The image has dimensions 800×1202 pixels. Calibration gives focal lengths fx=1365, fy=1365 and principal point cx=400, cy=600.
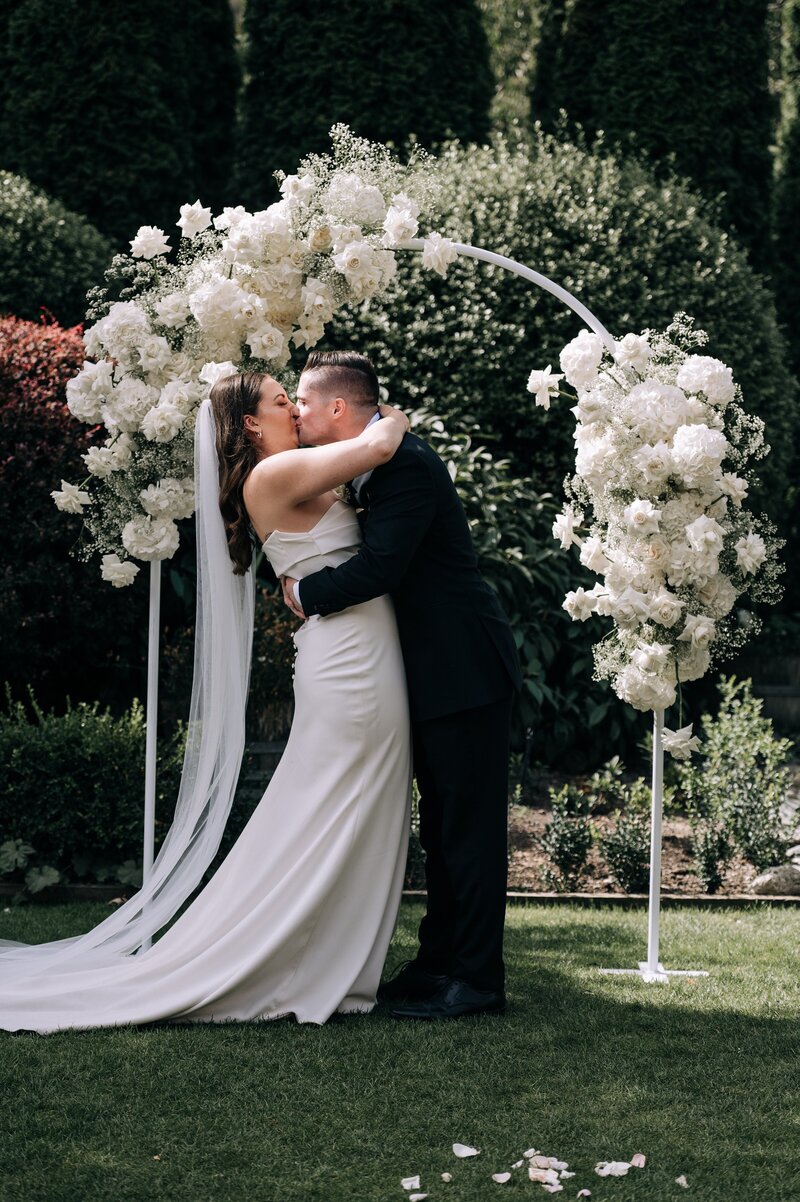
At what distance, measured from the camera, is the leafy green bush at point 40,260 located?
27.0 feet

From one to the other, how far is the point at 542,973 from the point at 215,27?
997 centimetres

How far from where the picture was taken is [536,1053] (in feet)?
12.6

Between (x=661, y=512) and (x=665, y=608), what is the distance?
0.31 meters

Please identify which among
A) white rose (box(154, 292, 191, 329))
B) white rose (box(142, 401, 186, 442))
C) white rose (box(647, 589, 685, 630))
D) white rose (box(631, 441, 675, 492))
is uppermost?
white rose (box(154, 292, 191, 329))

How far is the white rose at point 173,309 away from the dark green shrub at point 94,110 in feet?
20.4

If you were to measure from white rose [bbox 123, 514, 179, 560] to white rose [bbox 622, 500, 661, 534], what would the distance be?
1.59 meters

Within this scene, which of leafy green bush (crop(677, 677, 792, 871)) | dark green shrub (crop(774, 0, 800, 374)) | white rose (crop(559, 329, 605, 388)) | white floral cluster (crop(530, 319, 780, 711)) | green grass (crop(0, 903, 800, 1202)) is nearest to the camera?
green grass (crop(0, 903, 800, 1202))

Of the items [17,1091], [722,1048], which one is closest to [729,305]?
[722,1048]

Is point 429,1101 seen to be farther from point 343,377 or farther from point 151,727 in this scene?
point 343,377

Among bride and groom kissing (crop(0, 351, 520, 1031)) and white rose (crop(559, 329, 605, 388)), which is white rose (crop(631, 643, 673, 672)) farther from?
white rose (crop(559, 329, 605, 388))

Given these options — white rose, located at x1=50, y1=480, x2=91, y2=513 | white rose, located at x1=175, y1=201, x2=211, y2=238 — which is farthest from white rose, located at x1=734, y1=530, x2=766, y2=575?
white rose, located at x1=50, y1=480, x2=91, y2=513

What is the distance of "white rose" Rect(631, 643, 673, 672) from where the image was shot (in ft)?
14.6

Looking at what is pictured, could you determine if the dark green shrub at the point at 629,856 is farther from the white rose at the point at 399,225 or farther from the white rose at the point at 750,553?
the white rose at the point at 399,225

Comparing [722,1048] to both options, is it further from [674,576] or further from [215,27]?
A: [215,27]
